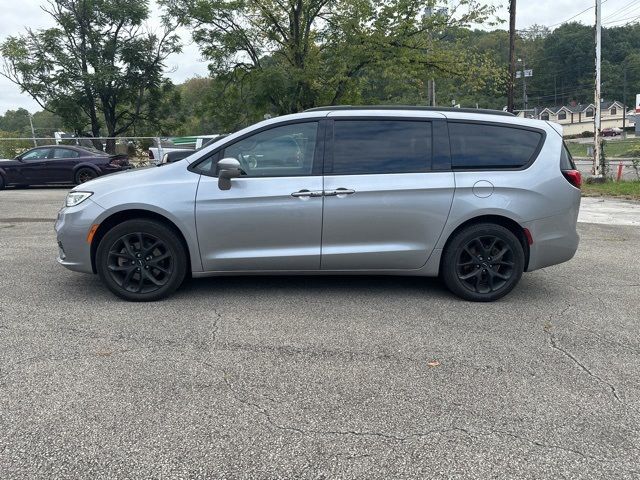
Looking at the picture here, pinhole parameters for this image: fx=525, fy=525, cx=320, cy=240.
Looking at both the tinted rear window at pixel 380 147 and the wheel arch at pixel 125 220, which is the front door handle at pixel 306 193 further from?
the wheel arch at pixel 125 220

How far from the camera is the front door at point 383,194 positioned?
15.9ft

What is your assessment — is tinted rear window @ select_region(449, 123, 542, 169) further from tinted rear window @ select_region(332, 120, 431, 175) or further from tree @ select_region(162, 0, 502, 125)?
tree @ select_region(162, 0, 502, 125)

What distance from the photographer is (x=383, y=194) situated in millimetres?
4836

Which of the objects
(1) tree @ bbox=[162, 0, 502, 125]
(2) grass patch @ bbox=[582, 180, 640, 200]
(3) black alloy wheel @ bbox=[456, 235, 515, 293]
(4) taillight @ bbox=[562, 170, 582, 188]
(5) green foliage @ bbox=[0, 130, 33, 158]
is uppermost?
(1) tree @ bbox=[162, 0, 502, 125]

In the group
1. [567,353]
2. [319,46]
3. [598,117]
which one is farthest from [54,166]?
[598,117]

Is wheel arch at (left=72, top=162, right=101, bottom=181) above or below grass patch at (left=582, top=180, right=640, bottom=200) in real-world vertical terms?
above

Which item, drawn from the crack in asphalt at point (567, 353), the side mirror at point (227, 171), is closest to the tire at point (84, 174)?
the side mirror at point (227, 171)

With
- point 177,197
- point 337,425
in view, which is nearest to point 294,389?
point 337,425

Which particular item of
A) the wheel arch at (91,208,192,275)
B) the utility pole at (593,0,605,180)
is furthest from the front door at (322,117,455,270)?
the utility pole at (593,0,605,180)

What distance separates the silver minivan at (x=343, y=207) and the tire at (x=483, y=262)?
0.04 ft

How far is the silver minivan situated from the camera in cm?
479

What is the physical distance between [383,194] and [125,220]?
7.84ft

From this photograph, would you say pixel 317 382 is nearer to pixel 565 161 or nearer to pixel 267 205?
pixel 267 205

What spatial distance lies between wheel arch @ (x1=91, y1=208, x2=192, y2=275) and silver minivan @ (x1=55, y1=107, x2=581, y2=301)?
13mm
